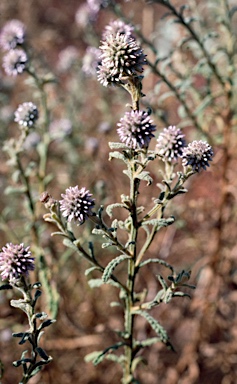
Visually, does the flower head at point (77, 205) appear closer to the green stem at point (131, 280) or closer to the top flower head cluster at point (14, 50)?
the green stem at point (131, 280)

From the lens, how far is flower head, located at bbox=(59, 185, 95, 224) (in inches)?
51.6

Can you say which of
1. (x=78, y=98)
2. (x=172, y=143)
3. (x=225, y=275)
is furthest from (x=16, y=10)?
(x=172, y=143)

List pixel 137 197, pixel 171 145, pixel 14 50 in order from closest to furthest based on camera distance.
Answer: pixel 171 145 → pixel 137 197 → pixel 14 50

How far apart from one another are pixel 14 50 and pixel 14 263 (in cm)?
127

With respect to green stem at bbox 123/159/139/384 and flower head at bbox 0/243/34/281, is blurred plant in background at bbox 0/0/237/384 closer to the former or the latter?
green stem at bbox 123/159/139/384

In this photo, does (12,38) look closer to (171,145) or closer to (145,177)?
(171,145)

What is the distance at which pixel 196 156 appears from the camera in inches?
51.7

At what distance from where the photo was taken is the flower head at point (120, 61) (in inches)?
48.3

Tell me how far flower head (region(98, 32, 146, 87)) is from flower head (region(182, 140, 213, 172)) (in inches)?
10.4

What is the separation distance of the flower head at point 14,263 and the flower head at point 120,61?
0.54 metres

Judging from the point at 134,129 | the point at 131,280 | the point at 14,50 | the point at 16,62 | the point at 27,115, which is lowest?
the point at 131,280

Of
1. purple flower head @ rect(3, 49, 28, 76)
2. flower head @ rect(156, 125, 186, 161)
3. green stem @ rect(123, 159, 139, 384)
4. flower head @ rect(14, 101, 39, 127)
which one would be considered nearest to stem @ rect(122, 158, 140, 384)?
green stem @ rect(123, 159, 139, 384)

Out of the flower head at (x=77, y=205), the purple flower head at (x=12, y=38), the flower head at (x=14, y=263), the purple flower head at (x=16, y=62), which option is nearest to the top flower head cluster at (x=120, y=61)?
the flower head at (x=77, y=205)

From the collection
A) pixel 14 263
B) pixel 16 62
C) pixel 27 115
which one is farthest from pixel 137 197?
pixel 16 62
